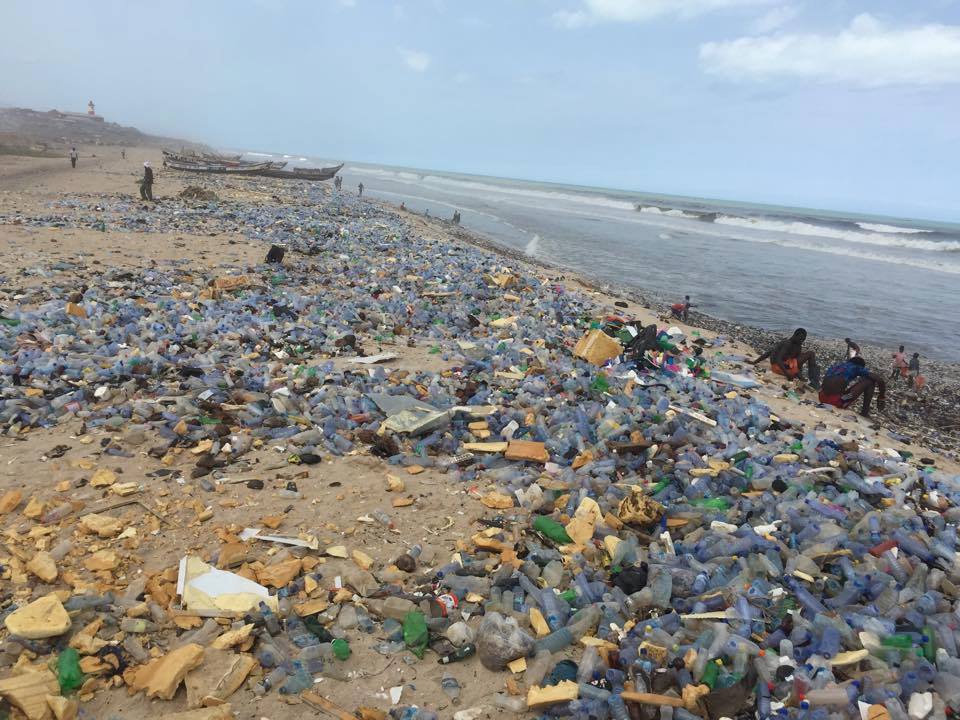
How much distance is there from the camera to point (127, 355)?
575 centimetres

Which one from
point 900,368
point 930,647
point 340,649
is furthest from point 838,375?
point 340,649

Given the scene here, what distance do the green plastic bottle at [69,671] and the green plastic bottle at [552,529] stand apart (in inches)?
A: 99.4

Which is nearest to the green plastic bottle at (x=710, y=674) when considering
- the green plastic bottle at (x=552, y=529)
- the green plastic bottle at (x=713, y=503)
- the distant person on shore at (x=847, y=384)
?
the green plastic bottle at (x=552, y=529)

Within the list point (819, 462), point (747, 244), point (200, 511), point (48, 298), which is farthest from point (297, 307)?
point (747, 244)

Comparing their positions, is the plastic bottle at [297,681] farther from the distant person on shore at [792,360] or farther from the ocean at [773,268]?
the ocean at [773,268]

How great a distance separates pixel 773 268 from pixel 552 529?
76.9ft

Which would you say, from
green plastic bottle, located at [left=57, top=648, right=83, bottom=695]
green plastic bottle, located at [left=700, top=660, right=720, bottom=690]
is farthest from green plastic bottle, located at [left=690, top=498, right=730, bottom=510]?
green plastic bottle, located at [left=57, top=648, right=83, bottom=695]

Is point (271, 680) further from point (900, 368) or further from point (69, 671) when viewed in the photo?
point (900, 368)

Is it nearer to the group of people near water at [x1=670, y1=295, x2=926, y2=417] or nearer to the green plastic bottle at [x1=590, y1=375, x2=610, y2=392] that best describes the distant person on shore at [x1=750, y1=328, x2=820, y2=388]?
the group of people near water at [x1=670, y1=295, x2=926, y2=417]

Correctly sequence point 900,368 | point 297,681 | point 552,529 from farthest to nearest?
point 900,368, point 552,529, point 297,681

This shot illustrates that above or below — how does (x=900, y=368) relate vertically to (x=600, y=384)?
below

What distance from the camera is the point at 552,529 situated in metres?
3.61

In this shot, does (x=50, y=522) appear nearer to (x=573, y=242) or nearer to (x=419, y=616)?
(x=419, y=616)

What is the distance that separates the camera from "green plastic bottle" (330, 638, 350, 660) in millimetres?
2594
